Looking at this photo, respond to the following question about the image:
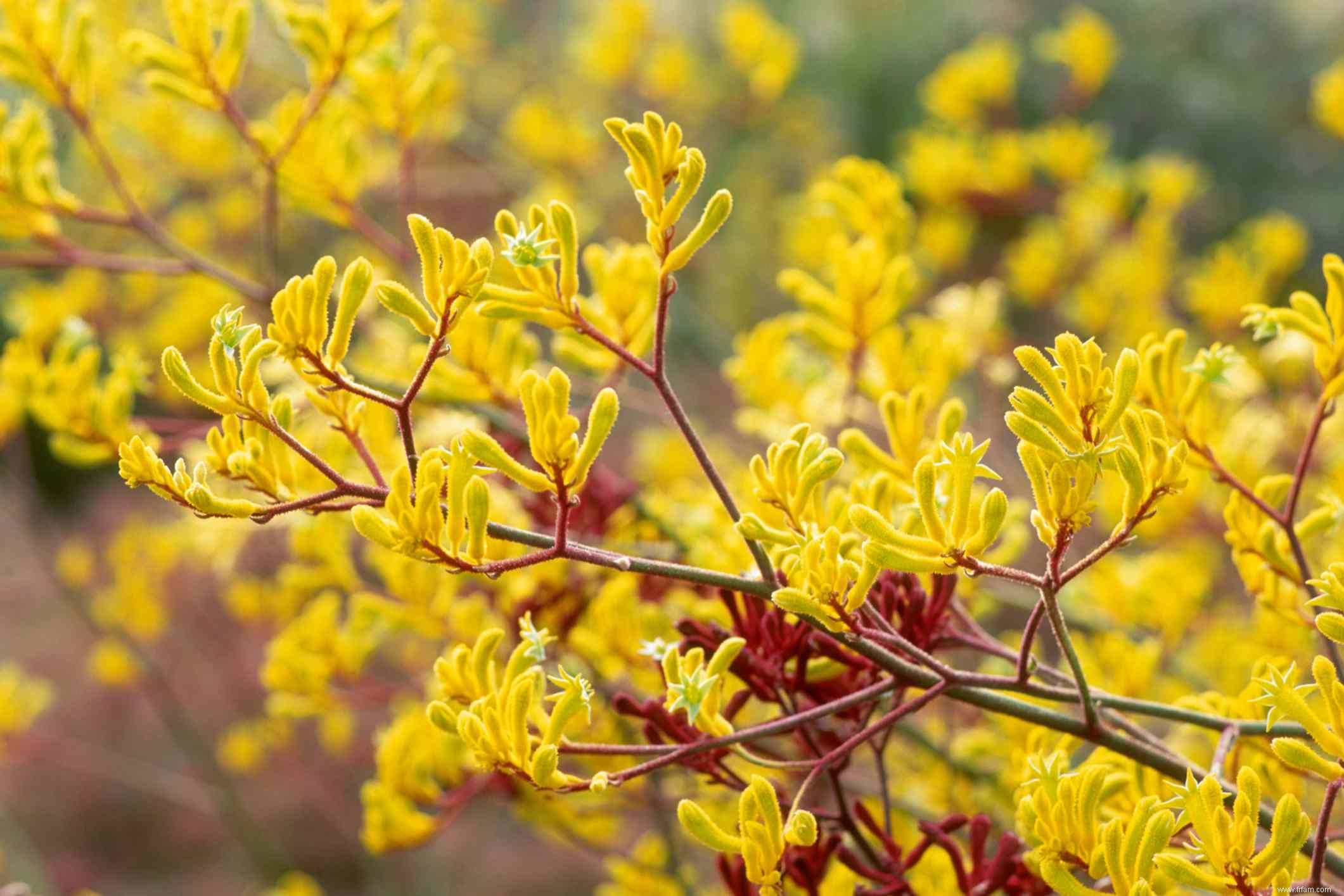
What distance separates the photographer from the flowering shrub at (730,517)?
40cm

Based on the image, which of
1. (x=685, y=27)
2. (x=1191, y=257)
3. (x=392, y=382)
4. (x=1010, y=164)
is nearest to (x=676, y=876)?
(x=392, y=382)

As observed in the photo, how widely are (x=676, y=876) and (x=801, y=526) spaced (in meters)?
0.45

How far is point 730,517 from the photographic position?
52cm

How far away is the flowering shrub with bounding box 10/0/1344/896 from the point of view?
1.31ft

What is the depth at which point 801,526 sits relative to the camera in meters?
0.47

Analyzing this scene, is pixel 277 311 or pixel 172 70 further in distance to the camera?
pixel 172 70

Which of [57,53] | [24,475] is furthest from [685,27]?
[57,53]

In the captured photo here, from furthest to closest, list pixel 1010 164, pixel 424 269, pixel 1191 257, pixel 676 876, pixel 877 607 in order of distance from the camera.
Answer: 1. pixel 1191 257
2. pixel 1010 164
3. pixel 676 876
4. pixel 877 607
5. pixel 424 269

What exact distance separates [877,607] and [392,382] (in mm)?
367

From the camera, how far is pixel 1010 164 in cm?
160

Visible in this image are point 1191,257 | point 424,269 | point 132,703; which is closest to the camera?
point 424,269

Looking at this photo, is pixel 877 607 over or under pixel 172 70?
under

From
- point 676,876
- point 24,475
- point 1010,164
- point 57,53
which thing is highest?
point 1010,164

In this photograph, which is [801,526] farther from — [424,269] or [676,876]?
[676,876]
